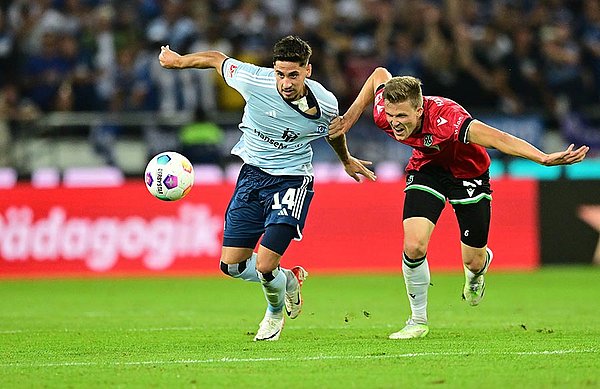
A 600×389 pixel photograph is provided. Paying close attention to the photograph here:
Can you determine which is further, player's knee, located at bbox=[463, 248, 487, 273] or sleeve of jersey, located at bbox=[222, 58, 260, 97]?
player's knee, located at bbox=[463, 248, 487, 273]

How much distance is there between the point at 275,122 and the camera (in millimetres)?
9477

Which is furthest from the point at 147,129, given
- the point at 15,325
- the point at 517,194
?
the point at 15,325

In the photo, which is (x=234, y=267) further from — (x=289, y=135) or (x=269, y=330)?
(x=289, y=135)

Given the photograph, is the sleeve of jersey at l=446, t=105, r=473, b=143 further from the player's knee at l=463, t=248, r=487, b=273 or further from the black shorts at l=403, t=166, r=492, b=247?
the player's knee at l=463, t=248, r=487, b=273

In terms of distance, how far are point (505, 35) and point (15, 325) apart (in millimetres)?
12535

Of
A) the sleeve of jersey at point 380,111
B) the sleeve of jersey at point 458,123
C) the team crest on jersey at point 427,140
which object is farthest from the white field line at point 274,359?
the sleeve of jersey at point 380,111

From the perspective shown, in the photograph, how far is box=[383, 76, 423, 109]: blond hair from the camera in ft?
29.6

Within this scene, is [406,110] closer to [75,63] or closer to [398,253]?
[398,253]

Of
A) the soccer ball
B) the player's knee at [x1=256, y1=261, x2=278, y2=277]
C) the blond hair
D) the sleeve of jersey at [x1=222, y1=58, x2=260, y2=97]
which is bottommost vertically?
the player's knee at [x1=256, y1=261, x2=278, y2=277]

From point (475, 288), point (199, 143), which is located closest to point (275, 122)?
point (475, 288)

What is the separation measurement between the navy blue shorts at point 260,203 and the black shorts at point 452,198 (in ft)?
2.86

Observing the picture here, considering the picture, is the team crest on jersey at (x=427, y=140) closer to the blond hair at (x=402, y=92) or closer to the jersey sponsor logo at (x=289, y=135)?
the blond hair at (x=402, y=92)

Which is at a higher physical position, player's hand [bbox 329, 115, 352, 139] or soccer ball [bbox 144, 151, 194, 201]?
player's hand [bbox 329, 115, 352, 139]

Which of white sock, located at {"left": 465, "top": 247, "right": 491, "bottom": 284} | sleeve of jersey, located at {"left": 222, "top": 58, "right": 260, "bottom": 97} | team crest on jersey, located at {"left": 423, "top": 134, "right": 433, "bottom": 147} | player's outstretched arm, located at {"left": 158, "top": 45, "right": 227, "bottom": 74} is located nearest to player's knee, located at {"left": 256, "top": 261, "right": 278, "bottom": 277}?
sleeve of jersey, located at {"left": 222, "top": 58, "right": 260, "bottom": 97}
